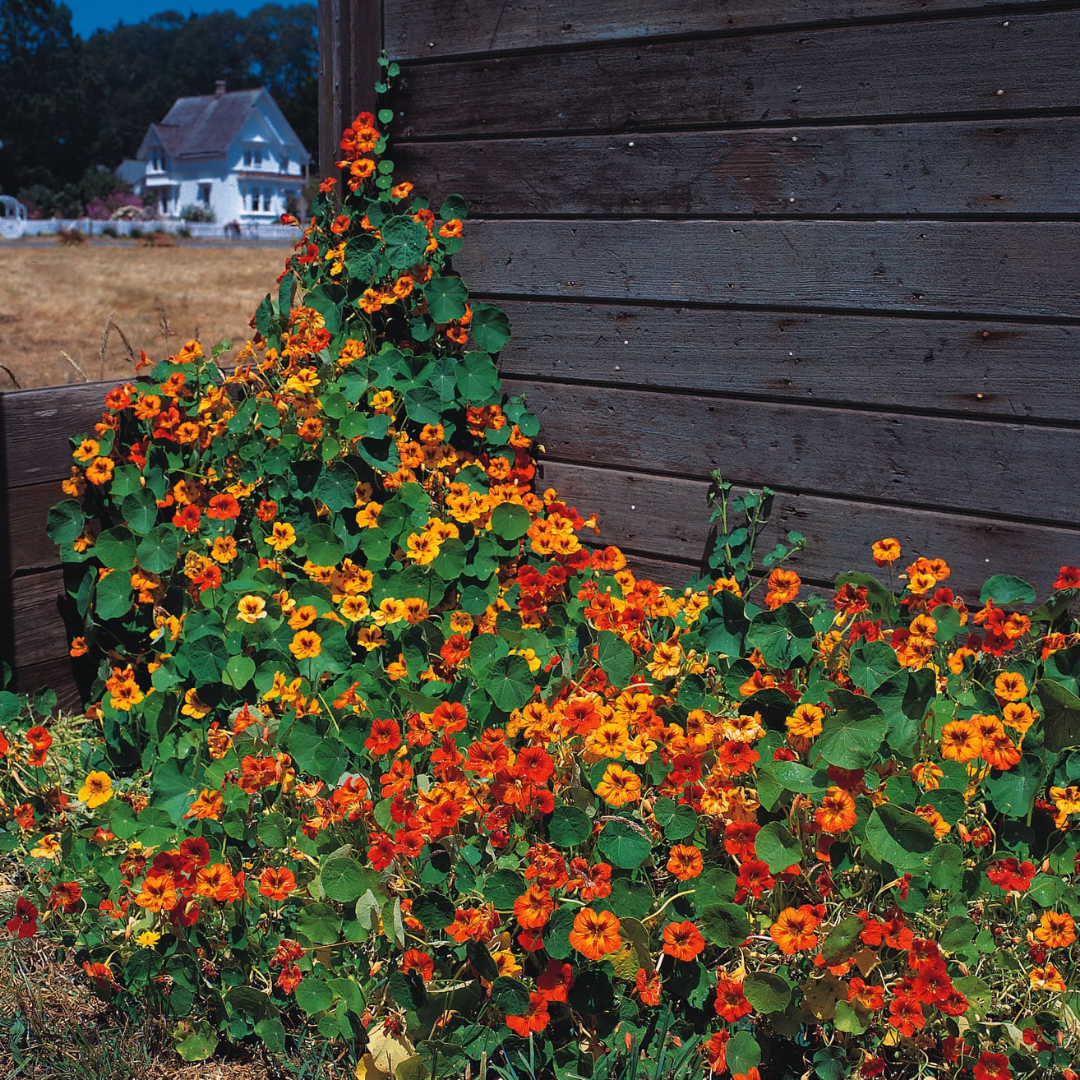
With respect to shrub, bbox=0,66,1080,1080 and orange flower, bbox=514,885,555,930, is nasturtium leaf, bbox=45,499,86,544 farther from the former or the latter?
orange flower, bbox=514,885,555,930

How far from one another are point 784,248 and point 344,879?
1.89m

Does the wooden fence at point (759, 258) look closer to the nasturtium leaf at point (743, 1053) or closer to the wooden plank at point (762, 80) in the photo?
the wooden plank at point (762, 80)

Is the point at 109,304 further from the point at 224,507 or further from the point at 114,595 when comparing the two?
the point at 224,507

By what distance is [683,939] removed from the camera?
1.57 metres

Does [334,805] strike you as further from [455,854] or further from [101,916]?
[101,916]

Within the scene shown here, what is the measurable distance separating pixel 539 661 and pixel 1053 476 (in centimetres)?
133

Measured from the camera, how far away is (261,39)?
96.0 m

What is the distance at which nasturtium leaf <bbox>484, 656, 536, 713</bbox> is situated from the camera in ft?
6.60

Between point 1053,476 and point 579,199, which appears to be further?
point 579,199

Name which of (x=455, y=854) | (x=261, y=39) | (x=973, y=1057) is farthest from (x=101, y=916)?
(x=261, y=39)

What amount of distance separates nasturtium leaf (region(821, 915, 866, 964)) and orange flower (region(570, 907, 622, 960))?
0.35 meters

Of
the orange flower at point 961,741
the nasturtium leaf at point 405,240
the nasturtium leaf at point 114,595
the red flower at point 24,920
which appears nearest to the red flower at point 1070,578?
the orange flower at point 961,741

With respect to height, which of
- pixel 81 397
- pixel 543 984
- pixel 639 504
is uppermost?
pixel 81 397

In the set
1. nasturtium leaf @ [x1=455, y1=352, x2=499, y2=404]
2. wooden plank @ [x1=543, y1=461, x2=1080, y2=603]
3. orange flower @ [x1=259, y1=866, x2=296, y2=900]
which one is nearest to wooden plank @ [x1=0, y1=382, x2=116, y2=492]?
nasturtium leaf @ [x1=455, y1=352, x2=499, y2=404]
